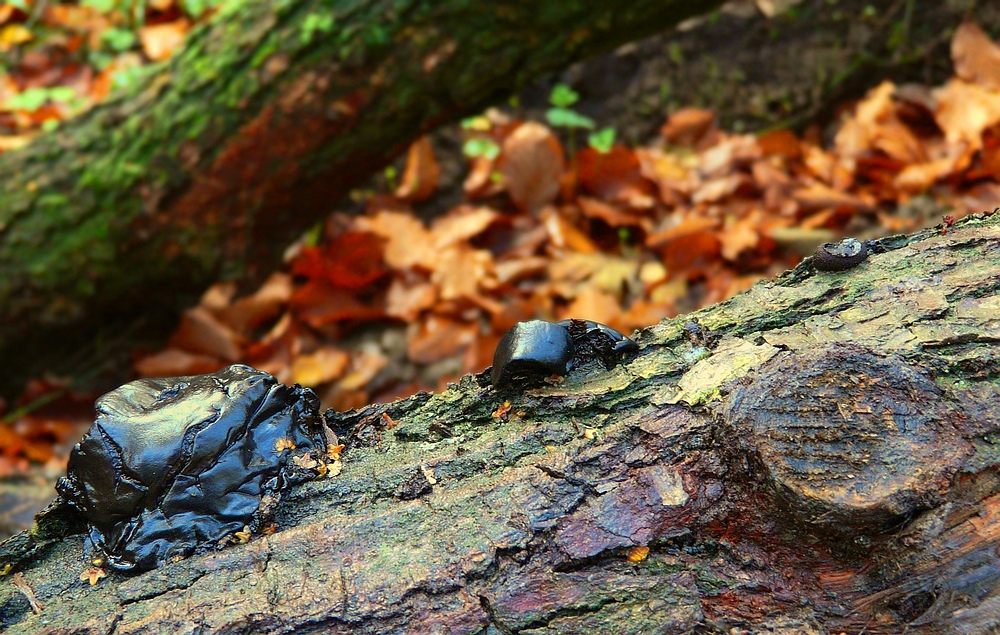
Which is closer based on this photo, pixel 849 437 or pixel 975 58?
pixel 849 437

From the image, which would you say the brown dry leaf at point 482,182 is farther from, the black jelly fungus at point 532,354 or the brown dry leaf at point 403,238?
the black jelly fungus at point 532,354

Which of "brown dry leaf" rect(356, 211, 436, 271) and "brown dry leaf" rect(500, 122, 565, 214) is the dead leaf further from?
"brown dry leaf" rect(500, 122, 565, 214)

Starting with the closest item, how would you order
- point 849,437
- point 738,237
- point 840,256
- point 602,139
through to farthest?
1. point 849,437
2. point 840,256
3. point 738,237
4. point 602,139

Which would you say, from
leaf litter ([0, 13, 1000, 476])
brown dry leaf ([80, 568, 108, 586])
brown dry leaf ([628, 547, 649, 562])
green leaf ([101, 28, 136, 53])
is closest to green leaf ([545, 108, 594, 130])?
leaf litter ([0, 13, 1000, 476])

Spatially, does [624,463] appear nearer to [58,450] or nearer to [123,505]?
[123,505]

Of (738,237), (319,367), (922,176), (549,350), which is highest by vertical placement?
(549,350)

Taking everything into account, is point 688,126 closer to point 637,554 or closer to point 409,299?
point 409,299

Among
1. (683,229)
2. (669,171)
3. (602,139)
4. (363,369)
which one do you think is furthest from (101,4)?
(683,229)

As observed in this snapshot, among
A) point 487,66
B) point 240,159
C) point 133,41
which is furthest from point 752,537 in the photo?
point 133,41
